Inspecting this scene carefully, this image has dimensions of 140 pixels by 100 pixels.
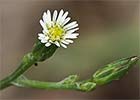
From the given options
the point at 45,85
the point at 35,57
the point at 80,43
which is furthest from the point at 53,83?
the point at 80,43

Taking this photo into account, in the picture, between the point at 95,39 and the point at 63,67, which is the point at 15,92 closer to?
the point at 63,67

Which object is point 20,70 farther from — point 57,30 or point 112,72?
point 112,72

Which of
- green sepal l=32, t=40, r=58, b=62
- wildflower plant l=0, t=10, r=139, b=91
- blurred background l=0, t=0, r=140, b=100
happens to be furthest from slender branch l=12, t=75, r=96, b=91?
blurred background l=0, t=0, r=140, b=100

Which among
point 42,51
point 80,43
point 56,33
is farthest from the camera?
point 80,43

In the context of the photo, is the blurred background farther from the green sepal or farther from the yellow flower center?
the green sepal

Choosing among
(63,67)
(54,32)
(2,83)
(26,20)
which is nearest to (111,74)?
(54,32)

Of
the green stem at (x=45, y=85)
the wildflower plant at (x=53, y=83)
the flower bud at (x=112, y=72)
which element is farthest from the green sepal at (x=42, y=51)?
the flower bud at (x=112, y=72)

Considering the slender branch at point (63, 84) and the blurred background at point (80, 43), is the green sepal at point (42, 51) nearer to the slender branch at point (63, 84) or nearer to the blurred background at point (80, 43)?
the slender branch at point (63, 84)
